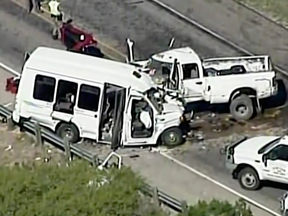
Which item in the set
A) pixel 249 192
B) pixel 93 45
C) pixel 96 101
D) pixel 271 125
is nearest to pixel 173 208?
pixel 249 192

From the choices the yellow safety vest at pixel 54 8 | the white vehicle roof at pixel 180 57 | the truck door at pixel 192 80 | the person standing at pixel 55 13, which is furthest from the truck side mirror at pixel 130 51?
the yellow safety vest at pixel 54 8

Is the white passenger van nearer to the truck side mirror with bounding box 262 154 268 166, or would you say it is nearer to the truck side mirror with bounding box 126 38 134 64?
the truck side mirror with bounding box 126 38 134 64

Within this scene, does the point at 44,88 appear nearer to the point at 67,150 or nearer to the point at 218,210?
the point at 67,150

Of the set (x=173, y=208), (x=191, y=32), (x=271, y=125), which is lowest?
(x=173, y=208)

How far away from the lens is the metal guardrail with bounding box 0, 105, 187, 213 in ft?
86.3

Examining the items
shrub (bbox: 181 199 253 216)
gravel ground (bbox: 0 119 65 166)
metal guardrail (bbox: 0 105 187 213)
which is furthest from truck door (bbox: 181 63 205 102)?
shrub (bbox: 181 199 253 216)

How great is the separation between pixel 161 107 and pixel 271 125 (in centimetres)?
374

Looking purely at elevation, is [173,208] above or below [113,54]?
below

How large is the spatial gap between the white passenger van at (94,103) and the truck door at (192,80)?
138 centimetres

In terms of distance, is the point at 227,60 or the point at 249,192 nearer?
the point at 249,192

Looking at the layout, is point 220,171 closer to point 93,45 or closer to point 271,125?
point 271,125

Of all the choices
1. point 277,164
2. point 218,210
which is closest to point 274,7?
point 277,164

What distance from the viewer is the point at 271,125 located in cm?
3238

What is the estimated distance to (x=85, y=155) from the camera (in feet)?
95.0
